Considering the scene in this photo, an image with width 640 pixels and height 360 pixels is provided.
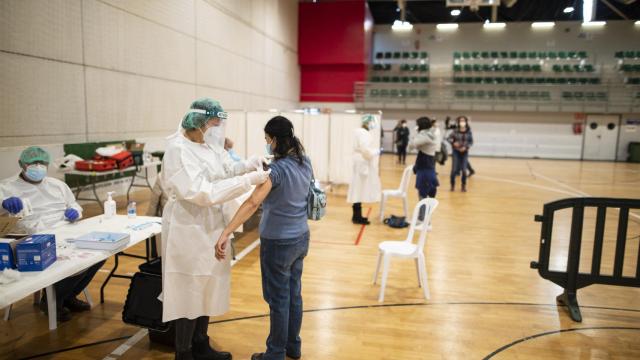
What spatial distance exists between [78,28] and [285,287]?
A: 6616mm

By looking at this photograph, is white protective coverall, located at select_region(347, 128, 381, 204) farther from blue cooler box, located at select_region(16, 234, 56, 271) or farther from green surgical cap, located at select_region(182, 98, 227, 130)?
blue cooler box, located at select_region(16, 234, 56, 271)

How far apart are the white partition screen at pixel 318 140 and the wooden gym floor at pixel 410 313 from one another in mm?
3140

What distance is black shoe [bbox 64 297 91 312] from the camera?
3721 millimetres

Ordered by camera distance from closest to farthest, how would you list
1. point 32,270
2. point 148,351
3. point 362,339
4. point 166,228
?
point 32,270 < point 166,228 < point 148,351 < point 362,339

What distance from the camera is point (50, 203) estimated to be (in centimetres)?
347

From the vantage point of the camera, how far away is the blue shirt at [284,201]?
8.58 ft

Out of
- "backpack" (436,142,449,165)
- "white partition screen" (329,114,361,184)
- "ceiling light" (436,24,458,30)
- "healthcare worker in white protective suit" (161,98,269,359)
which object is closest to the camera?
"healthcare worker in white protective suit" (161,98,269,359)

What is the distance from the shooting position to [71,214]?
137 inches

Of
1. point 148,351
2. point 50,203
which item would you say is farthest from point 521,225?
point 50,203

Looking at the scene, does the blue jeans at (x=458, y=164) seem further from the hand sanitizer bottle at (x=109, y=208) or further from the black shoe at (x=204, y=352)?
the black shoe at (x=204, y=352)

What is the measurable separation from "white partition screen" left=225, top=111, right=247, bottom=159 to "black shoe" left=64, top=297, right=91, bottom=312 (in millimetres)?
5822

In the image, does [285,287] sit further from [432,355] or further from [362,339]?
[432,355]

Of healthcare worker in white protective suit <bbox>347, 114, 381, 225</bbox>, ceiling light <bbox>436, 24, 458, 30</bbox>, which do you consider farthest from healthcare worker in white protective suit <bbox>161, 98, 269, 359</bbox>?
ceiling light <bbox>436, 24, 458, 30</bbox>

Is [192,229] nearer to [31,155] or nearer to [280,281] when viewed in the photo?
[280,281]
